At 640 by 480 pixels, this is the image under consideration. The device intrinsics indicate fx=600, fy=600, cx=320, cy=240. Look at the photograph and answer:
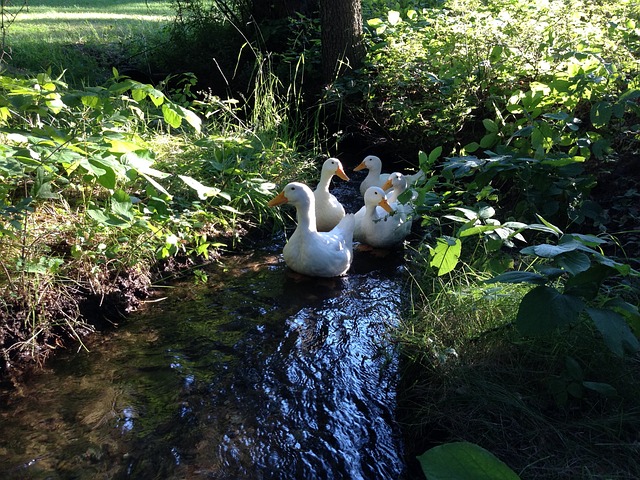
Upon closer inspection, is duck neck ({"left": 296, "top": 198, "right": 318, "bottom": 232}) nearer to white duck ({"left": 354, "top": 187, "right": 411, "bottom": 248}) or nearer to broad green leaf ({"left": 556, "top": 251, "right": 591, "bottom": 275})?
white duck ({"left": 354, "top": 187, "right": 411, "bottom": 248})

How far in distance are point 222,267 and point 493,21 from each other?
142 inches

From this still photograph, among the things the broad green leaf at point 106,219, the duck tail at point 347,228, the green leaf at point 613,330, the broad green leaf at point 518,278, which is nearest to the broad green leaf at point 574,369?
the green leaf at point 613,330

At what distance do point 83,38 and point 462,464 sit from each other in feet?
34.3

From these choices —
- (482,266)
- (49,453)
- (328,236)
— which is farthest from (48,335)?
(482,266)

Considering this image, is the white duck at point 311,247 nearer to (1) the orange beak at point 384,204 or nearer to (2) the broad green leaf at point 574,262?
(1) the orange beak at point 384,204

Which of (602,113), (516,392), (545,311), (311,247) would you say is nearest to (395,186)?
(311,247)

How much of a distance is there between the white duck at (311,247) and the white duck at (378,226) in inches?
13.3

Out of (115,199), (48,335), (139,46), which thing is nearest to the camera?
(115,199)

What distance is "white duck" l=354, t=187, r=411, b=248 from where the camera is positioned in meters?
4.94

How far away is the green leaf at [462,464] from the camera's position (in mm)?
708

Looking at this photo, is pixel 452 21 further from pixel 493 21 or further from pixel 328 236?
pixel 328 236

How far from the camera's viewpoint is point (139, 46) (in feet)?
30.3

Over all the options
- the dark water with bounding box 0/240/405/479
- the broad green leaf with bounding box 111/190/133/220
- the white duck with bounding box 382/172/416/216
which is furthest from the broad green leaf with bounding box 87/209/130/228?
the white duck with bounding box 382/172/416/216

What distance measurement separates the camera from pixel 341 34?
23.4 ft
